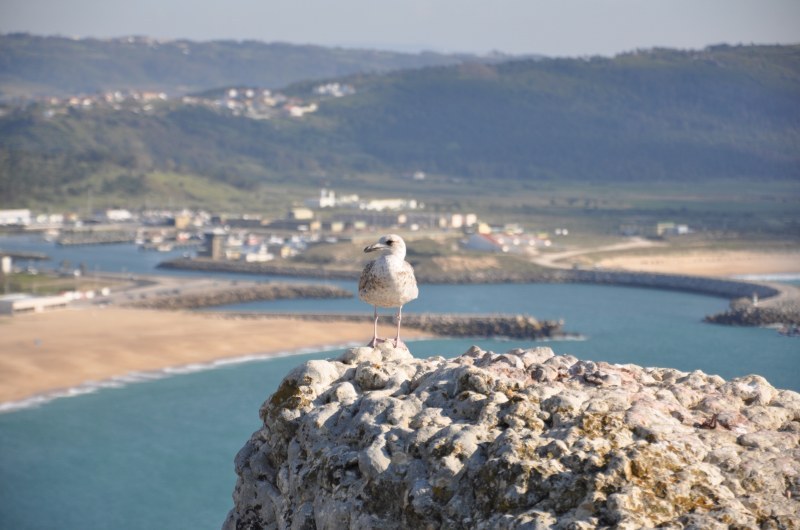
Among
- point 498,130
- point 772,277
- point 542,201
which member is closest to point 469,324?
point 772,277

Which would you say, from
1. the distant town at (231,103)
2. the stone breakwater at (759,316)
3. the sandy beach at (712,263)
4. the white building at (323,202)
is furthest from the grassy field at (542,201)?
the distant town at (231,103)

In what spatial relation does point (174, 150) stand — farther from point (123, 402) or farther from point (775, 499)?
point (775, 499)

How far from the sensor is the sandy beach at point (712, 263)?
66.5 metres

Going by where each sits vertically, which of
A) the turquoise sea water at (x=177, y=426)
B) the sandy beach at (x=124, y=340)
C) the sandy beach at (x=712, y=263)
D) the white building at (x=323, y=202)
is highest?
the white building at (x=323, y=202)

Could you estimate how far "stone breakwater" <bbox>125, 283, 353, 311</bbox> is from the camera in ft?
155

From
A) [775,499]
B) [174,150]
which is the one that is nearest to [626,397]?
[775,499]

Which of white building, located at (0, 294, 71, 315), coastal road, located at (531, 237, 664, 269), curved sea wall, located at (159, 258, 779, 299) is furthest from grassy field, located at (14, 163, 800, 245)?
white building, located at (0, 294, 71, 315)

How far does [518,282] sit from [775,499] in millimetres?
55819

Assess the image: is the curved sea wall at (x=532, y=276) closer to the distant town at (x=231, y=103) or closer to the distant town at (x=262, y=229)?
the distant town at (x=262, y=229)

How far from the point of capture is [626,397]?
6.88 meters

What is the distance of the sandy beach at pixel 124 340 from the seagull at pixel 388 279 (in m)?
22.5

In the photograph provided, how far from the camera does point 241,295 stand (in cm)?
5119

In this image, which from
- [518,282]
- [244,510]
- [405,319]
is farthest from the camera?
[518,282]

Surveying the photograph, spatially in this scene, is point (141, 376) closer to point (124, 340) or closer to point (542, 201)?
point (124, 340)
